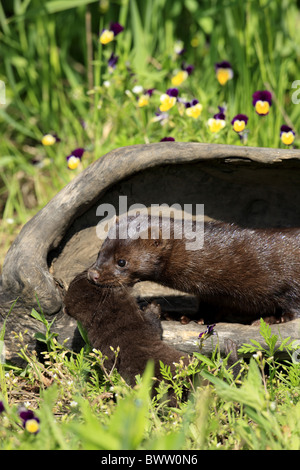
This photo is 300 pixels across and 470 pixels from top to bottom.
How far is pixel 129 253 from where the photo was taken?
3.59m

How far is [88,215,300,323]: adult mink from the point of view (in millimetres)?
3652

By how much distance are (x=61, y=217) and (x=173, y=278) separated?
0.81 metres

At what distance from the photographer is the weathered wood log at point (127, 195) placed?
3.45 m

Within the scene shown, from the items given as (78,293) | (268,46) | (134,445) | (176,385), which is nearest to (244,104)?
(268,46)

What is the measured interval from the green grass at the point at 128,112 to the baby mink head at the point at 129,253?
49 cm

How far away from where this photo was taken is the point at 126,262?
11.8 ft

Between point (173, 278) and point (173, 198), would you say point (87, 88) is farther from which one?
point (173, 278)

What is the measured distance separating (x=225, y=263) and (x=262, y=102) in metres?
1.38

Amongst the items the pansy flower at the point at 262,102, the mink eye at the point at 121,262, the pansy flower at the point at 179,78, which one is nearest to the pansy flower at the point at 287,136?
the pansy flower at the point at 262,102

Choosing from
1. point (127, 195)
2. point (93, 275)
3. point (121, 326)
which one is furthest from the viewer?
point (127, 195)

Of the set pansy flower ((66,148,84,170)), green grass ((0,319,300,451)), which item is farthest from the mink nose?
pansy flower ((66,148,84,170))

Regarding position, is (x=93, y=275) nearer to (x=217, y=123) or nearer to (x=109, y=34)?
(x=217, y=123)

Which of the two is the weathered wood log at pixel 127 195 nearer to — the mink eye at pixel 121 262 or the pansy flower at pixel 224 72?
the mink eye at pixel 121 262

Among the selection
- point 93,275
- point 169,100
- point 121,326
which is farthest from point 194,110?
point 121,326
